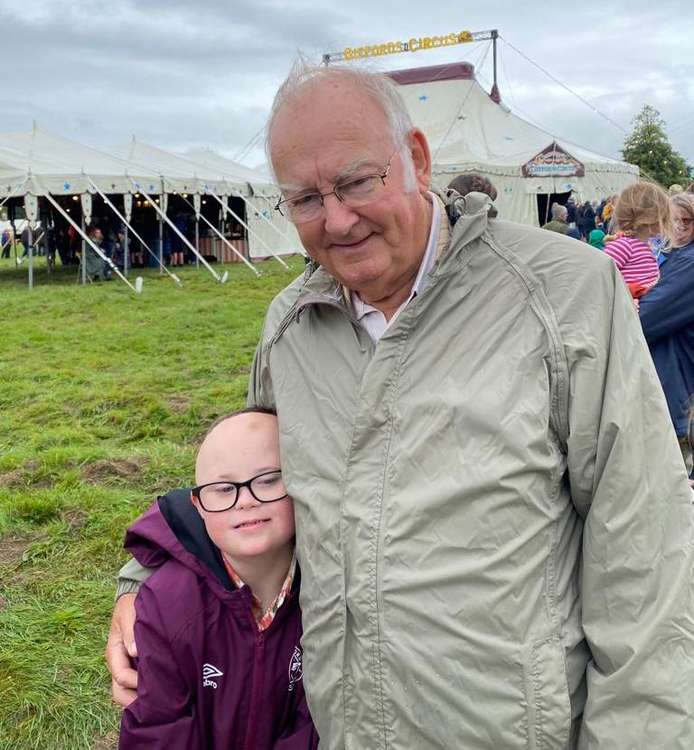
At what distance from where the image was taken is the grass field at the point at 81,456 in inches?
119

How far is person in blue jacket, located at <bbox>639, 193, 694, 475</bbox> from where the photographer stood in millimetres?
3438

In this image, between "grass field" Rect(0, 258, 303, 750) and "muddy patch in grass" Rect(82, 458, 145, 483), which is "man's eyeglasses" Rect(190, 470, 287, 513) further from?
"muddy patch in grass" Rect(82, 458, 145, 483)

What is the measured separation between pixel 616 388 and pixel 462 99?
26844 mm

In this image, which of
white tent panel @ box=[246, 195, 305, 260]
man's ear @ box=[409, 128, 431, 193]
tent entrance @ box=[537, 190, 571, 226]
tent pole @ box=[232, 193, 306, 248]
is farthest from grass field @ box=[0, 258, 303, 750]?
tent entrance @ box=[537, 190, 571, 226]

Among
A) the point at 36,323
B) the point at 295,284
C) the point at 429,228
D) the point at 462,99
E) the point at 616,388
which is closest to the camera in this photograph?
the point at 616,388

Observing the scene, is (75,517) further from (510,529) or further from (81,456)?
(510,529)

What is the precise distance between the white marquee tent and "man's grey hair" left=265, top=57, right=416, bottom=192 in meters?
19.5

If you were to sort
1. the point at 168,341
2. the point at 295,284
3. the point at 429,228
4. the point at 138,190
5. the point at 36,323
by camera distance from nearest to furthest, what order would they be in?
the point at 429,228, the point at 295,284, the point at 168,341, the point at 36,323, the point at 138,190

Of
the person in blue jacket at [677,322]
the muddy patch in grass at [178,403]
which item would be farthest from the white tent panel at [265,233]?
the person in blue jacket at [677,322]

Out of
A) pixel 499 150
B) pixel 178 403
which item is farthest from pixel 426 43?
pixel 178 403

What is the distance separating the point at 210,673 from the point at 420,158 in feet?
4.04

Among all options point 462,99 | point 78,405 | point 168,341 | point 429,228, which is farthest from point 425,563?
point 462,99

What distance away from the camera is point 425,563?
4.39ft

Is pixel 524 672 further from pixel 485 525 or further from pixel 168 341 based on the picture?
pixel 168 341
